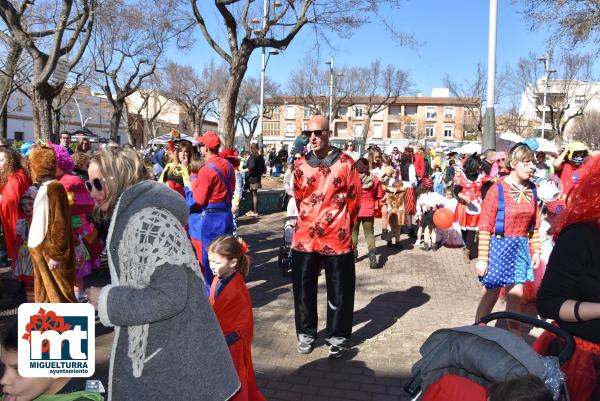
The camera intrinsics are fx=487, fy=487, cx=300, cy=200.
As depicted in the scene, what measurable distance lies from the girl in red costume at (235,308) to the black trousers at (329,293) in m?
1.23

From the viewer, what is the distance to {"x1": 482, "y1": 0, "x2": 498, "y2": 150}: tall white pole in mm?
9898

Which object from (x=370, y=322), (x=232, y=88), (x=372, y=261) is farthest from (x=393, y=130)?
(x=370, y=322)

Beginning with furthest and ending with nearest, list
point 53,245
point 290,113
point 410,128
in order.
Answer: point 290,113
point 410,128
point 53,245

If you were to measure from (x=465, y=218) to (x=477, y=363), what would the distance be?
24.9 feet

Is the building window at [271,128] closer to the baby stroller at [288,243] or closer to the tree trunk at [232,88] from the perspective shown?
the tree trunk at [232,88]

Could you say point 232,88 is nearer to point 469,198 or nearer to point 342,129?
point 469,198

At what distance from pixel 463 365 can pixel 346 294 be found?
2.59 m

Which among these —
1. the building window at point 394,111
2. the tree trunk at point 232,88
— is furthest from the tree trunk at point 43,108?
the building window at point 394,111

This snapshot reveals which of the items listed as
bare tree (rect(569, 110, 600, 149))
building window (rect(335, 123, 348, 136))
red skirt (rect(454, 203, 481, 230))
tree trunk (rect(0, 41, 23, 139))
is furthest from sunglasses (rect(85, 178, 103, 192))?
building window (rect(335, 123, 348, 136))

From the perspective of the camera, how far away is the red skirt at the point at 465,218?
8883 mm

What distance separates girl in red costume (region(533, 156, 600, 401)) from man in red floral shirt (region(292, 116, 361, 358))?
2395 millimetres

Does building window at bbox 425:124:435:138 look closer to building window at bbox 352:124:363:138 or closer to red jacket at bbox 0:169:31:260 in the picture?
building window at bbox 352:124:363:138

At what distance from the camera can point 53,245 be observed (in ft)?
14.0

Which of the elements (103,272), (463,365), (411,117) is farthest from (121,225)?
(411,117)
